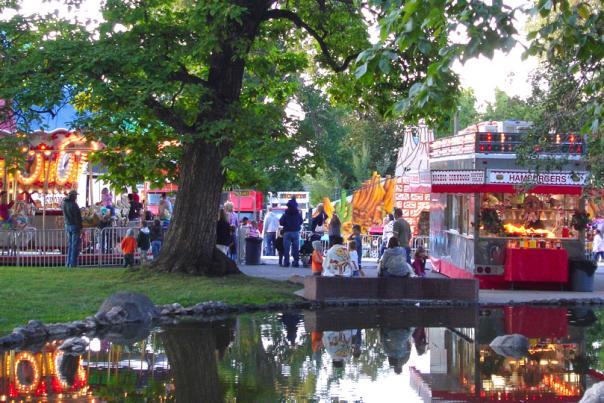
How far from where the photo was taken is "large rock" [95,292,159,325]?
55.9ft

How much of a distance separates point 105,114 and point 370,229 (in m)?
23.7

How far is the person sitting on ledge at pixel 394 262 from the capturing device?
21.8 metres

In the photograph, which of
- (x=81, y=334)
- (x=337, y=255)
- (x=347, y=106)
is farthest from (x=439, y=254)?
(x=81, y=334)

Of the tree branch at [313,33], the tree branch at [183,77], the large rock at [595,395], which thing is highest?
the tree branch at [313,33]

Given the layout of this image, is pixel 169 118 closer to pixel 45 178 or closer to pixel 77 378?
pixel 45 178

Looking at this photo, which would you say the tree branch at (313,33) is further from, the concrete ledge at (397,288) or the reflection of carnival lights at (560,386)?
the reflection of carnival lights at (560,386)

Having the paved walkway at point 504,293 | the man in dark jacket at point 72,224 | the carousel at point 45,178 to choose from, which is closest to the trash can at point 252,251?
the paved walkway at point 504,293

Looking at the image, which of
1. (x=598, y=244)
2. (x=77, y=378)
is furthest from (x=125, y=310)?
(x=598, y=244)

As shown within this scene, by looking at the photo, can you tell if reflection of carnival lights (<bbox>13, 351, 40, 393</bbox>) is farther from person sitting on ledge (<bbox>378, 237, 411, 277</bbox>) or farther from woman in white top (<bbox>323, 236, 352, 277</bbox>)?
person sitting on ledge (<bbox>378, 237, 411, 277</bbox>)

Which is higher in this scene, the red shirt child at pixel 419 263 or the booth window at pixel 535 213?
the booth window at pixel 535 213

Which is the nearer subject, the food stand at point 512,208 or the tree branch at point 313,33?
the tree branch at point 313,33

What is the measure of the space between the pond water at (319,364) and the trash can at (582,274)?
21.2 ft

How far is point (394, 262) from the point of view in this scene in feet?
71.8

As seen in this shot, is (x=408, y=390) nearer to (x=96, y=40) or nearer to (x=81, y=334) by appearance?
(x=81, y=334)
